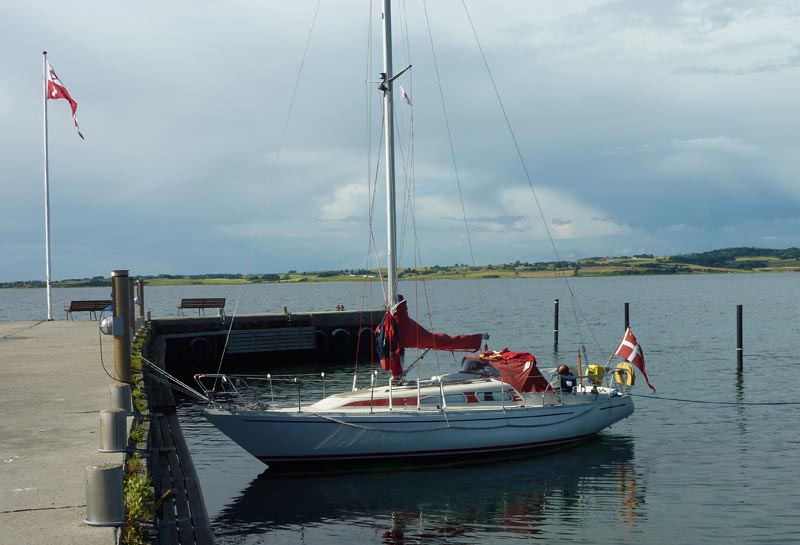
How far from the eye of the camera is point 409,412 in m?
19.7

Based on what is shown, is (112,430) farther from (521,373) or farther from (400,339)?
(521,373)

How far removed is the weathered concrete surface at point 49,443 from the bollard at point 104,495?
9.6 inches

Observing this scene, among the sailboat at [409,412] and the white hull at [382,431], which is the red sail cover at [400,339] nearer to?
the sailboat at [409,412]

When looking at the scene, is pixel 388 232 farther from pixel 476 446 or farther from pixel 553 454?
pixel 553 454

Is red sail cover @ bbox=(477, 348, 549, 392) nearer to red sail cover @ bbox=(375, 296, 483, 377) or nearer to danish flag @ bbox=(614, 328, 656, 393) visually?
red sail cover @ bbox=(375, 296, 483, 377)

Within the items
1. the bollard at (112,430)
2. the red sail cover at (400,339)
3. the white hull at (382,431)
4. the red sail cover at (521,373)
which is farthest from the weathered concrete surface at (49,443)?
the red sail cover at (521,373)

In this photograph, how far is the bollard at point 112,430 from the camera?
10.5 m

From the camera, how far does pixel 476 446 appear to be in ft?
68.0

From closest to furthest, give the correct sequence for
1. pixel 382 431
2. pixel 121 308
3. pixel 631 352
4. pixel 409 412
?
pixel 121 308 < pixel 382 431 < pixel 409 412 < pixel 631 352

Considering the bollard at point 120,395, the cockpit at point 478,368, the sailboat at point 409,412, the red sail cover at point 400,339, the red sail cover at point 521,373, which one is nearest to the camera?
the bollard at point 120,395

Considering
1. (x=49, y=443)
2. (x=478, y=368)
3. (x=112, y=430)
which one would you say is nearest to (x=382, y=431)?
(x=478, y=368)

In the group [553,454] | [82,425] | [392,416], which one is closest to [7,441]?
[82,425]

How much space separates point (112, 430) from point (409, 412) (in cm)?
995

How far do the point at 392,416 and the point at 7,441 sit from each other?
30.1 feet
